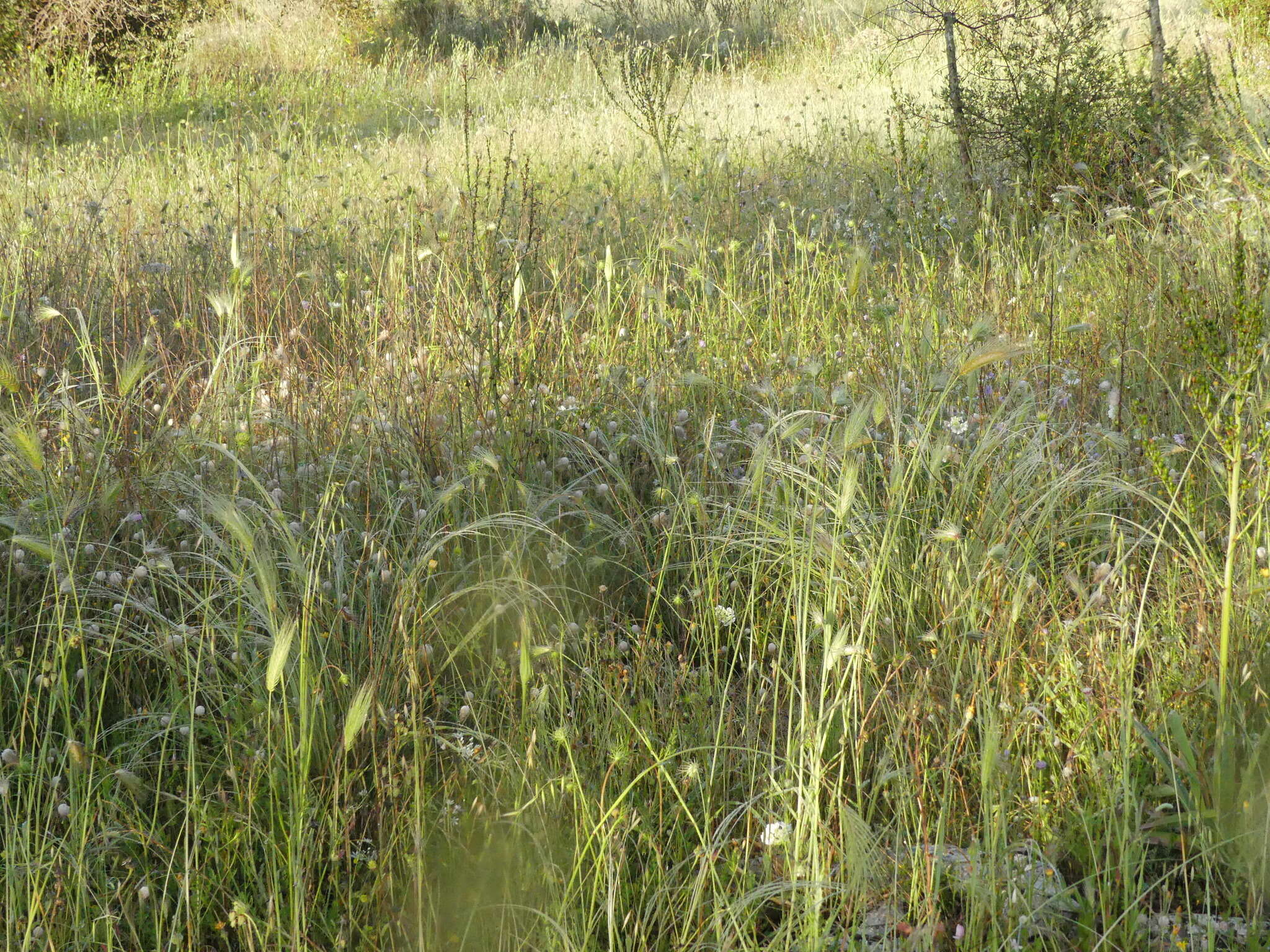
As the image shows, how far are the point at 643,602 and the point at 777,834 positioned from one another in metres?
1.02

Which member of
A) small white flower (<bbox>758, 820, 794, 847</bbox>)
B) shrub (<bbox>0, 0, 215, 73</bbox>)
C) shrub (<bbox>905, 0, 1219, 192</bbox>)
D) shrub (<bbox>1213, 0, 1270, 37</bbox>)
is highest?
shrub (<bbox>0, 0, 215, 73</bbox>)

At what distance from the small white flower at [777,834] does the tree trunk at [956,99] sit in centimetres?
449

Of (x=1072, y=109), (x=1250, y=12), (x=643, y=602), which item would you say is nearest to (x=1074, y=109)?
(x=1072, y=109)

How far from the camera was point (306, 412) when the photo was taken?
2918mm

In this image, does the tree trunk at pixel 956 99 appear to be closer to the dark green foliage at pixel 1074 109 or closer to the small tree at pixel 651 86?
the dark green foliage at pixel 1074 109

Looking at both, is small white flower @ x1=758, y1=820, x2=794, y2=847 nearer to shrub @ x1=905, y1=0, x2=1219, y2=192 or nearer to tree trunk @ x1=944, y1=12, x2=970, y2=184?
shrub @ x1=905, y1=0, x2=1219, y2=192

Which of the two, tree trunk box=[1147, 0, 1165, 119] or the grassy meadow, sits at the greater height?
tree trunk box=[1147, 0, 1165, 119]

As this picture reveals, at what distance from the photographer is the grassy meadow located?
61.7 inches

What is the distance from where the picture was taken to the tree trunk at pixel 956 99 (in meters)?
5.11

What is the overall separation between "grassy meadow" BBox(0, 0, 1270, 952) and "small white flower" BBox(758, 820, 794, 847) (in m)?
0.01

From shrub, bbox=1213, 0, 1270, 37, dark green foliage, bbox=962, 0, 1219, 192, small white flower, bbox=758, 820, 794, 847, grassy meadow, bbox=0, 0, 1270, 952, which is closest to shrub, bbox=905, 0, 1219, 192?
dark green foliage, bbox=962, 0, 1219, 192

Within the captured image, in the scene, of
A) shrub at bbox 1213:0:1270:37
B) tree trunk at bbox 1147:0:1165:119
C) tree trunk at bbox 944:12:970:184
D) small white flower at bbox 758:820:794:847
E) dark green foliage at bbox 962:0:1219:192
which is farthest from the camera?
shrub at bbox 1213:0:1270:37

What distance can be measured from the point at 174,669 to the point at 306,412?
3.65 feet

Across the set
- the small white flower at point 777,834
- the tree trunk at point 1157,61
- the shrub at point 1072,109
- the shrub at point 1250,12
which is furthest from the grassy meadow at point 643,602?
the shrub at point 1250,12
